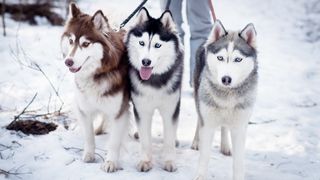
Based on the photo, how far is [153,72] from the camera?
311 centimetres

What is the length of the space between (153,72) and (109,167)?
844 millimetres

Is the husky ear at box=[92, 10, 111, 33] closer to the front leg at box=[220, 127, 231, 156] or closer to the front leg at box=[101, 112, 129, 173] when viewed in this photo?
the front leg at box=[101, 112, 129, 173]

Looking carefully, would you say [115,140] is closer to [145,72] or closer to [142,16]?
[145,72]

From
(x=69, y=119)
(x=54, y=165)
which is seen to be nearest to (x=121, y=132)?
(x=54, y=165)

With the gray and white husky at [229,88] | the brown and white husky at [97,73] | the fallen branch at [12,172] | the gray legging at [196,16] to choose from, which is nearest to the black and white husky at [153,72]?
the brown and white husky at [97,73]

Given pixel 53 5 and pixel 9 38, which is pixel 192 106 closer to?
pixel 9 38

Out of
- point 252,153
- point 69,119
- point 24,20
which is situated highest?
point 24,20

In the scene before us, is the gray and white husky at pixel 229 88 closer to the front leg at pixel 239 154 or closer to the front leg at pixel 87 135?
the front leg at pixel 239 154

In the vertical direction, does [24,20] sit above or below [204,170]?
above

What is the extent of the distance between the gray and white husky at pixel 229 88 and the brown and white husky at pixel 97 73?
2.23ft

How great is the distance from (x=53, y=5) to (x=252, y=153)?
6.26 meters

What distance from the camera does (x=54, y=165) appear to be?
3061 millimetres

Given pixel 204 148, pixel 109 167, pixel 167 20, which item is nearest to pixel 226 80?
pixel 204 148

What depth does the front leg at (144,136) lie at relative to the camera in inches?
124
